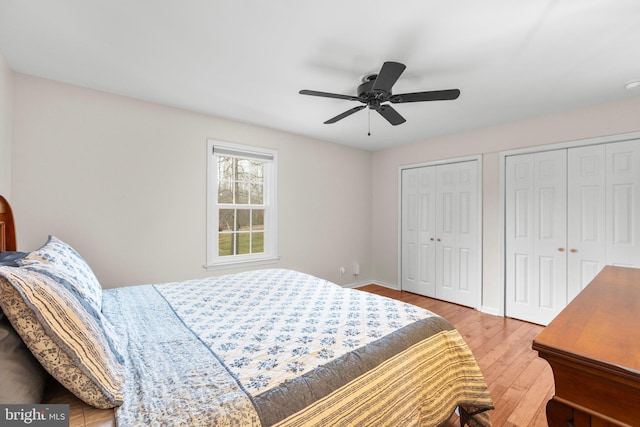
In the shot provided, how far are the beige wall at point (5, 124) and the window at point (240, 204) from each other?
1.56m

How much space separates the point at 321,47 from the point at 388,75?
52 centimetres

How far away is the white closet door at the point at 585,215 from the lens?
295 cm

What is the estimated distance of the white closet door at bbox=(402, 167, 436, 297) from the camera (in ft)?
14.1

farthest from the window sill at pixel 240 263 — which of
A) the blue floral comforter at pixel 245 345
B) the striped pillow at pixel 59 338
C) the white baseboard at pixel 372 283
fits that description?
the striped pillow at pixel 59 338

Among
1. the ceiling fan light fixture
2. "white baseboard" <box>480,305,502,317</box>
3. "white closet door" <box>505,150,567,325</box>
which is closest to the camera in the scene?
the ceiling fan light fixture

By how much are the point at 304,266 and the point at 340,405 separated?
309 cm

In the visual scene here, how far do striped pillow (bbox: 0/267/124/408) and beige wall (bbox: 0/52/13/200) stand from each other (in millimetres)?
1862

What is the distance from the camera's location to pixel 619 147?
285 centimetres

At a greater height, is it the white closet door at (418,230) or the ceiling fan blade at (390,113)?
the ceiling fan blade at (390,113)

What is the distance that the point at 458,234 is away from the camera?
4.00 metres

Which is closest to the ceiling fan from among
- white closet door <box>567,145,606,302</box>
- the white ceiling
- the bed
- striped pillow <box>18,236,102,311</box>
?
the white ceiling

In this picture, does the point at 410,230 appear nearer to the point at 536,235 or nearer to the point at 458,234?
the point at 458,234

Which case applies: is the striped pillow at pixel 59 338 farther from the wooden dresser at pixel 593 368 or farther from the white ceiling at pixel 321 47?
the white ceiling at pixel 321 47

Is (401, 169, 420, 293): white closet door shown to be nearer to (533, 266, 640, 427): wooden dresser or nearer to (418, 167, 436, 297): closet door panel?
(418, 167, 436, 297): closet door panel
